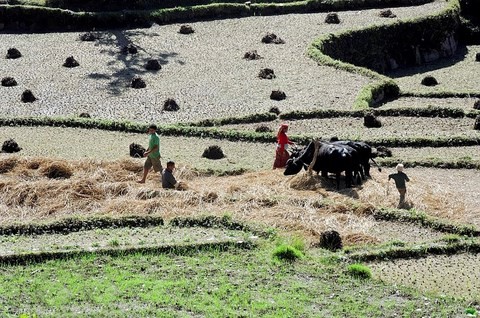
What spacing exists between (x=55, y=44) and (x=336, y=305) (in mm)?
39402

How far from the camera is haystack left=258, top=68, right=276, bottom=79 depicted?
5606 centimetres

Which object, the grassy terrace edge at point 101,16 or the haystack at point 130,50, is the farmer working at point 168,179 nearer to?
the haystack at point 130,50

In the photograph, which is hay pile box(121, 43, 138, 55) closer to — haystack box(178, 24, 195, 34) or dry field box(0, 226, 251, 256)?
haystack box(178, 24, 195, 34)

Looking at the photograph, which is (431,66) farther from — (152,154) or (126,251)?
(126,251)

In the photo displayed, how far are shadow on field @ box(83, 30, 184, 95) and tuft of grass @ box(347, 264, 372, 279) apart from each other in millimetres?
26817

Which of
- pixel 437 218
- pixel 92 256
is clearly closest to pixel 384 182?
pixel 437 218

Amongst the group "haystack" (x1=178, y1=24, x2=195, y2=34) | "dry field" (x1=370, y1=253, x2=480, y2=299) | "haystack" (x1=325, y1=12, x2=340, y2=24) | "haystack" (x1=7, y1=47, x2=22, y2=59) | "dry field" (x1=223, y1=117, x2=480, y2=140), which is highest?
"haystack" (x1=325, y1=12, x2=340, y2=24)

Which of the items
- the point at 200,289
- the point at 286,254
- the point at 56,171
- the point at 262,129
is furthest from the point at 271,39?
the point at 200,289

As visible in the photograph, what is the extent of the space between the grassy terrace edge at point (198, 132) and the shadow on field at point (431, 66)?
806 inches

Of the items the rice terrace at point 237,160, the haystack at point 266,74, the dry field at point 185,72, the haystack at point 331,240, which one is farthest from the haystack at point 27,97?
the haystack at point 331,240

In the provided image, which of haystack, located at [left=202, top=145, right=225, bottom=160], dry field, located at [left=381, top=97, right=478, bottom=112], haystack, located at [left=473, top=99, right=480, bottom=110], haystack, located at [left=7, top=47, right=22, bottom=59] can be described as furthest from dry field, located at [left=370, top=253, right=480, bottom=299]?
haystack, located at [left=7, top=47, right=22, bottom=59]

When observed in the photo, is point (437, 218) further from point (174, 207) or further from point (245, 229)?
point (174, 207)

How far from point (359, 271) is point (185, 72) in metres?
30.5

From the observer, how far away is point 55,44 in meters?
62.3
